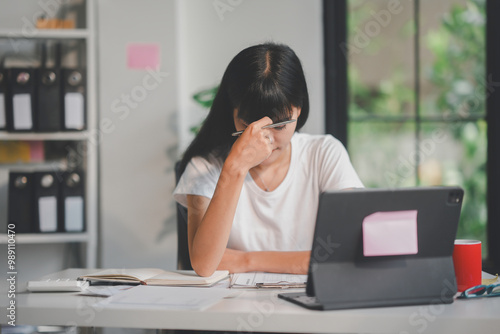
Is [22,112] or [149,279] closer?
[149,279]

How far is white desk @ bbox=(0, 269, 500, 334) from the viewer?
92 centimetres

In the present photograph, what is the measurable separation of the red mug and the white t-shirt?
1.71ft

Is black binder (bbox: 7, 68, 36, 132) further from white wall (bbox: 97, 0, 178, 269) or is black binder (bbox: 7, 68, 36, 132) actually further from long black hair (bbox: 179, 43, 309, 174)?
long black hair (bbox: 179, 43, 309, 174)

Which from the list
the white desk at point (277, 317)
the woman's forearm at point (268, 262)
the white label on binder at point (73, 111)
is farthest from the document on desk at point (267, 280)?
the white label on binder at point (73, 111)

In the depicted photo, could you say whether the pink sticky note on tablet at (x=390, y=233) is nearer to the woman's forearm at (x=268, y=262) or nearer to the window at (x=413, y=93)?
the woman's forearm at (x=268, y=262)

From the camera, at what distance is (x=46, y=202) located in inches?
103

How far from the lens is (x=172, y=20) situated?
2.81m

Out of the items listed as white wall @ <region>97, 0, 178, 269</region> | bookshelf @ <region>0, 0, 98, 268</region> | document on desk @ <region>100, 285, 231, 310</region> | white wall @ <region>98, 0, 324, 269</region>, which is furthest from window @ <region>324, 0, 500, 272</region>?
document on desk @ <region>100, 285, 231, 310</region>

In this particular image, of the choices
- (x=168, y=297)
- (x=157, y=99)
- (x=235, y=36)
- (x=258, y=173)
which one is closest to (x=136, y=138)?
(x=157, y=99)

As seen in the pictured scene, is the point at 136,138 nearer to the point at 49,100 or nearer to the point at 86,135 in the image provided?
the point at 86,135

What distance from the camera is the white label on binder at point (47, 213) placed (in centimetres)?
260

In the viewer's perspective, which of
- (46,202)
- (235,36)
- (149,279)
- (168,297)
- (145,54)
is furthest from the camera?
(235,36)

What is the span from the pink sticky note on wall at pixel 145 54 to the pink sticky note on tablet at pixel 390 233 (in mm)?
2022

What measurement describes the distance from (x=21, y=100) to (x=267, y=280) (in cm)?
184
